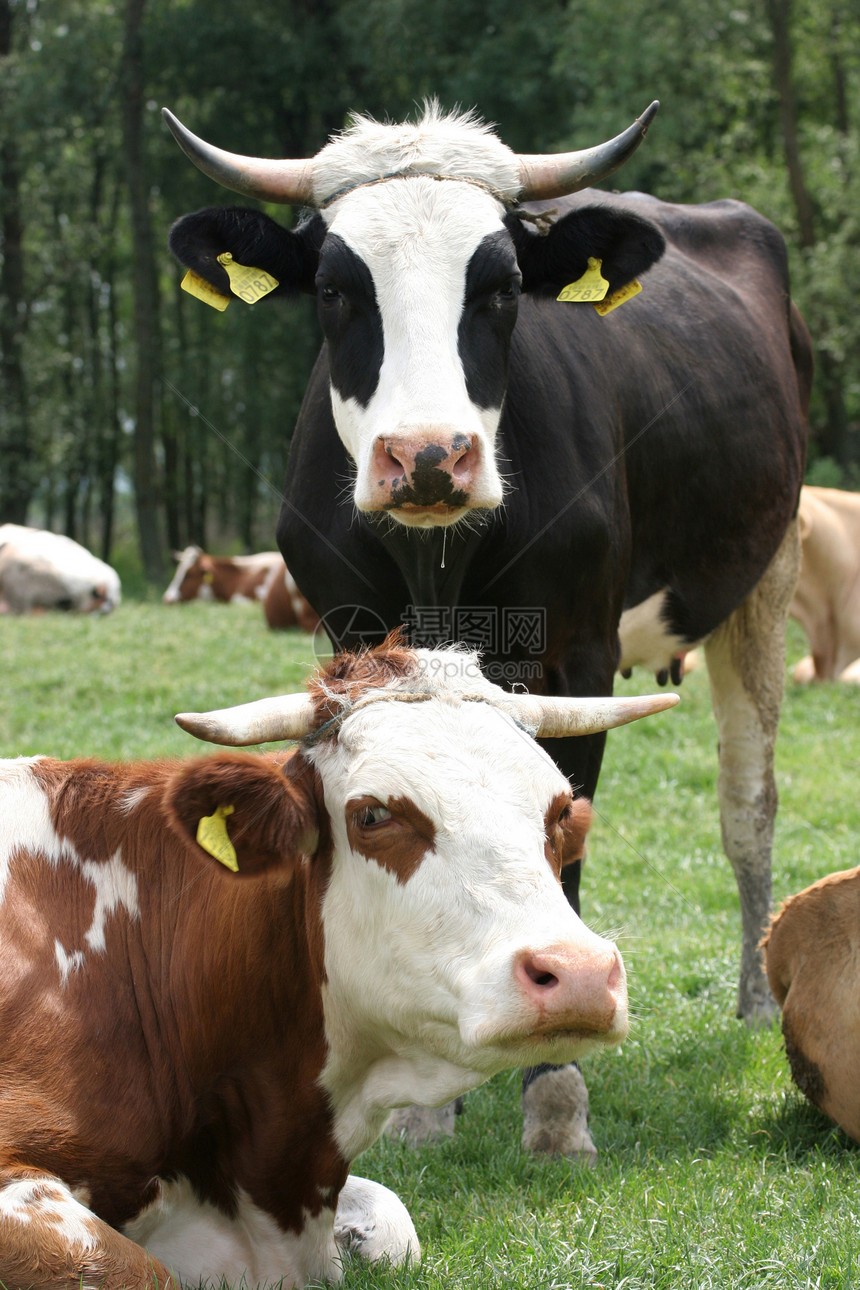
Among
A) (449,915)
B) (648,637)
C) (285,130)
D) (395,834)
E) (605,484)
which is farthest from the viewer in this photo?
(285,130)

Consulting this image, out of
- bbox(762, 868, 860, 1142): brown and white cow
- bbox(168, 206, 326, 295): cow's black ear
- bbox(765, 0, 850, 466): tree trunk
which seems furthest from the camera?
bbox(765, 0, 850, 466): tree trunk

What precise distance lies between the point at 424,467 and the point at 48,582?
16.7 meters

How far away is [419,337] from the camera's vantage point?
3955mm

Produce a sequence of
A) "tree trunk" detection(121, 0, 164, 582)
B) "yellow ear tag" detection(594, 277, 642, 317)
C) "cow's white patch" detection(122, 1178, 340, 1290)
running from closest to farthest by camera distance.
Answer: "cow's white patch" detection(122, 1178, 340, 1290) → "yellow ear tag" detection(594, 277, 642, 317) → "tree trunk" detection(121, 0, 164, 582)

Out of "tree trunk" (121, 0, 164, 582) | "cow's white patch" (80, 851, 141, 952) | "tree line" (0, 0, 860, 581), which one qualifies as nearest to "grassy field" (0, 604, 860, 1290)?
"cow's white patch" (80, 851, 141, 952)

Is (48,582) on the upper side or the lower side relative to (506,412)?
lower

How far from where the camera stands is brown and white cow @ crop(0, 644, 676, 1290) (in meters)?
2.80

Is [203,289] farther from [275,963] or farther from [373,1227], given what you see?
[373,1227]

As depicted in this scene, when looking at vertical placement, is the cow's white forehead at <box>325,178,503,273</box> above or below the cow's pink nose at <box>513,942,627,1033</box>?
above

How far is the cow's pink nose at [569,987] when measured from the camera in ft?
8.43

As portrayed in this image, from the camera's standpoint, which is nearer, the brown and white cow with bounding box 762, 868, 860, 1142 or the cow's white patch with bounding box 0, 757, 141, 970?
the cow's white patch with bounding box 0, 757, 141, 970

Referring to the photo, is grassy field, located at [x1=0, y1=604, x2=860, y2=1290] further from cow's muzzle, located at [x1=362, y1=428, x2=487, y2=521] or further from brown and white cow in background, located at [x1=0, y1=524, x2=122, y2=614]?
brown and white cow in background, located at [x1=0, y1=524, x2=122, y2=614]

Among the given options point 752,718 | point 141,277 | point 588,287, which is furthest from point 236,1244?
point 141,277

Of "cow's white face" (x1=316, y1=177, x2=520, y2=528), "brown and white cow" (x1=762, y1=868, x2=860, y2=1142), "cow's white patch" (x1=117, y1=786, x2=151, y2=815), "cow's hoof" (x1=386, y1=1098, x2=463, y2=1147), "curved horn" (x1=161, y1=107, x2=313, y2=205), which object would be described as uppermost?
"curved horn" (x1=161, y1=107, x2=313, y2=205)
